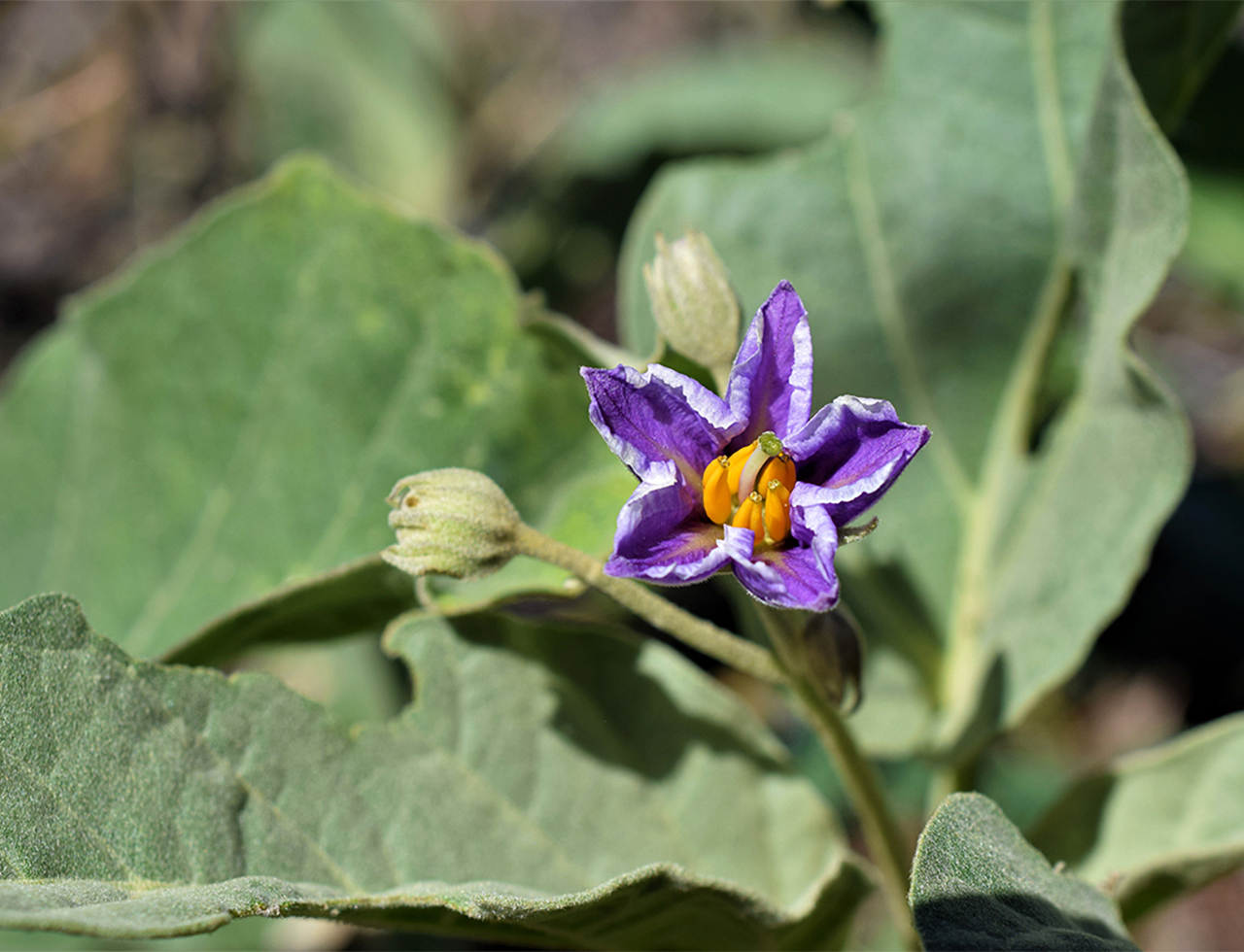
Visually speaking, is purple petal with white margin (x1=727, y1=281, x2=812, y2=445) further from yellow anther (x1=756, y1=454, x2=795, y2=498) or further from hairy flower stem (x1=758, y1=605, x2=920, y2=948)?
hairy flower stem (x1=758, y1=605, x2=920, y2=948)

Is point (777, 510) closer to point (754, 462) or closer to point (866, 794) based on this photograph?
point (754, 462)

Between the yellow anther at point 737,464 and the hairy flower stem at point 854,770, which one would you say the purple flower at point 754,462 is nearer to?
the yellow anther at point 737,464

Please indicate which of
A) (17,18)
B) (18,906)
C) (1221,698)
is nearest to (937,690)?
(18,906)

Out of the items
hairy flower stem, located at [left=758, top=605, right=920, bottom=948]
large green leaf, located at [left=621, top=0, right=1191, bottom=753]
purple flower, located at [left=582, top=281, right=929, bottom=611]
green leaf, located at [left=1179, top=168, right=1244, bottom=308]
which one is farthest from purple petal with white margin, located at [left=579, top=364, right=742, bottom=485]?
green leaf, located at [left=1179, top=168, right=1244, bottom=308]

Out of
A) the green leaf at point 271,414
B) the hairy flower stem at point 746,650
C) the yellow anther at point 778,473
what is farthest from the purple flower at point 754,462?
the green leaf at point 271,414

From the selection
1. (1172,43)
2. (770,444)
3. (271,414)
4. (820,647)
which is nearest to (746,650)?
(820,647)
